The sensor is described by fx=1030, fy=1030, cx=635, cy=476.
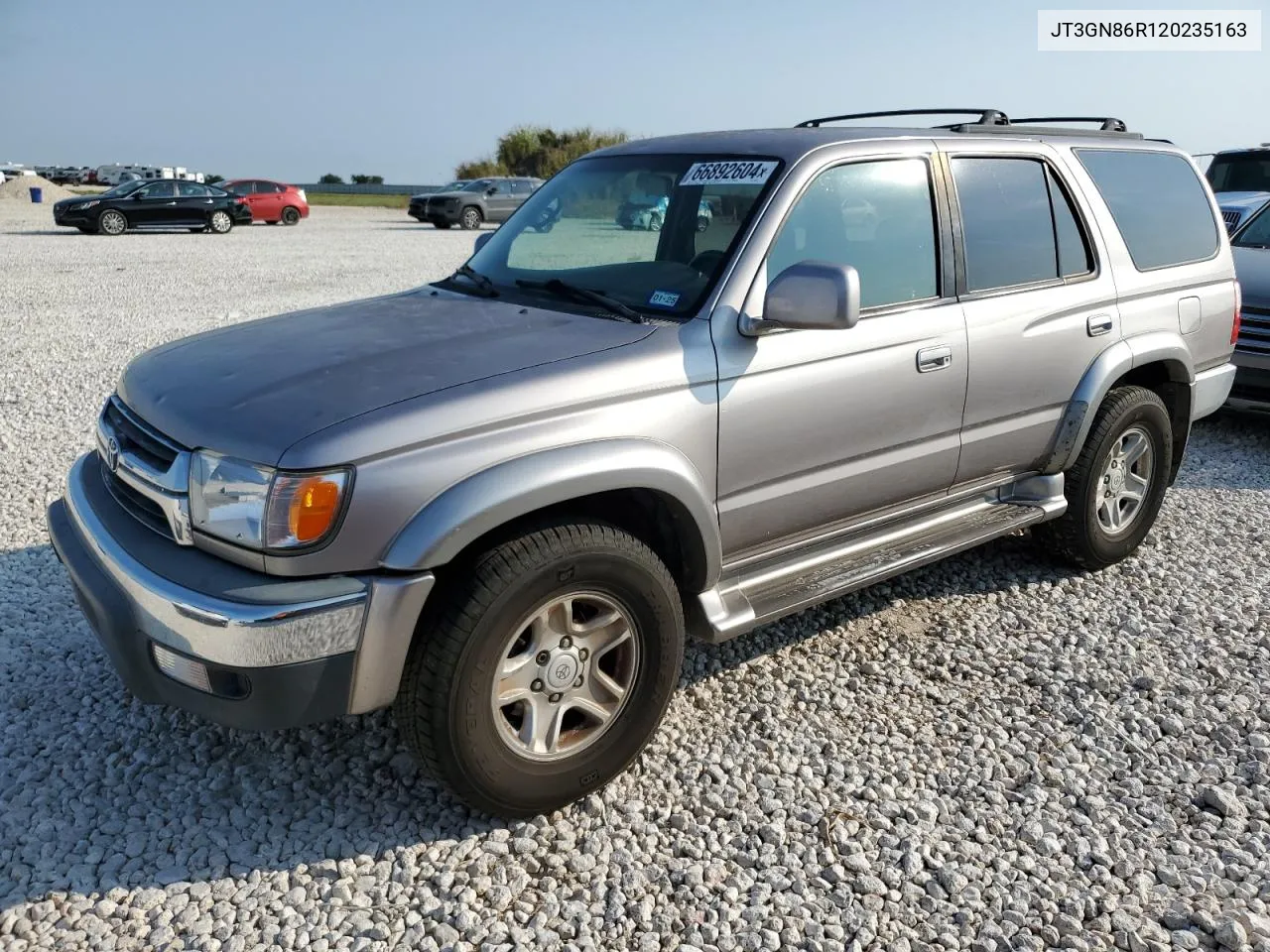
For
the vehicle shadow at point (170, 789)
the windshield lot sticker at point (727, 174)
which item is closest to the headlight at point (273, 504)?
the vehicle shadow at point (170, 789)

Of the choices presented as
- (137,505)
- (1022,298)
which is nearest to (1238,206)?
(1022,298)

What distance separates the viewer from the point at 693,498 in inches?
121

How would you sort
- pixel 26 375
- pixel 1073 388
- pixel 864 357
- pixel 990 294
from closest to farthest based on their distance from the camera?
pixel 864 357, pixel 990 294, pixel 1073 388, pixel 26 375

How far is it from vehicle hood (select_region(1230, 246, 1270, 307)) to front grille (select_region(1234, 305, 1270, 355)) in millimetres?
79

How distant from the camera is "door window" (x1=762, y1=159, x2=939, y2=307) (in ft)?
11.3

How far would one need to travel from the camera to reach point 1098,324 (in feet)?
14.2

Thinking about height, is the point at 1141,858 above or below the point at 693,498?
below

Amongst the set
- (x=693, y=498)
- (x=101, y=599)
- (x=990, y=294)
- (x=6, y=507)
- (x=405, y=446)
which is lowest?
(x=6, y=507)

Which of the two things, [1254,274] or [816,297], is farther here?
[1254,274]

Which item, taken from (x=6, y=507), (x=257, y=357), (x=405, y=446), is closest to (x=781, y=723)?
(x=405, y=446)

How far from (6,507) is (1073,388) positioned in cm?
533

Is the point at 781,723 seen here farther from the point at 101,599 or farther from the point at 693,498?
the point at 101,599

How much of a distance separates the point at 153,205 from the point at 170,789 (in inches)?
955

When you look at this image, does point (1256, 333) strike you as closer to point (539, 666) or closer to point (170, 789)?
point (539, 666)
